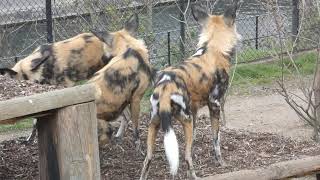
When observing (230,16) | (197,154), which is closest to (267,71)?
(230,16)

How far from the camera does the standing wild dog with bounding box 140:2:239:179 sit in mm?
3961

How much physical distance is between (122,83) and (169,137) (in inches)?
30.4

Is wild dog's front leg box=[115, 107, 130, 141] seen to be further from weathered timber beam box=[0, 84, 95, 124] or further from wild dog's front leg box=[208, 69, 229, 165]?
weathered timber beam box=[0, 84, 95, 124]

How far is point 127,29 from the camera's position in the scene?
5.23 meters

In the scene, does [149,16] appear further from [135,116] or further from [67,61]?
[135,116]

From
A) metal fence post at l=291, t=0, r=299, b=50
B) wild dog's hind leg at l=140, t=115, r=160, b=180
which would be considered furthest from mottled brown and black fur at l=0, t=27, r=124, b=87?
metal fence post at l=291, t=0, r=299, b=50

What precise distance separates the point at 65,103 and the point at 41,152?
45 cm

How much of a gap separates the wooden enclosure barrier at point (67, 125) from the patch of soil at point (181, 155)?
4.23 feet

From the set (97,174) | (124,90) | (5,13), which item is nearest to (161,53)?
(5,13)

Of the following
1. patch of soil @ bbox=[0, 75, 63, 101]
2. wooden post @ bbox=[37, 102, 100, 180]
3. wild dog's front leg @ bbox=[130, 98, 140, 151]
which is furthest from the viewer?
wild dog's front leg @ bbox=[130, 98, 140, 151]

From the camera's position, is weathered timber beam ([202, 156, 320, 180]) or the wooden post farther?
weathered timber beam ([202, 156, 320, 180])

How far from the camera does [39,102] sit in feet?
9.00

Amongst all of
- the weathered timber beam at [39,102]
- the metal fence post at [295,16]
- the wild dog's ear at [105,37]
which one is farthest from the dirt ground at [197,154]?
the metal fence post at [295,16]

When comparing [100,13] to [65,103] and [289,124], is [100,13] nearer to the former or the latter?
[289,124]
